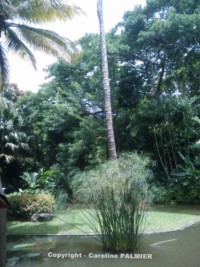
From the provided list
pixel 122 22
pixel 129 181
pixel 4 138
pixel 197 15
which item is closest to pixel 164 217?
pixel 129 181

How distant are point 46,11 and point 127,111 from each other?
7588 mm

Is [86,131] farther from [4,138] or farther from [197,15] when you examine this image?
[197,15]

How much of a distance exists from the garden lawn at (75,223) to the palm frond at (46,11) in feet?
18.4

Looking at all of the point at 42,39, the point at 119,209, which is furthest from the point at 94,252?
the point at 42,39

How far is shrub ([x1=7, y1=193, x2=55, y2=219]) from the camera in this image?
1040 cm

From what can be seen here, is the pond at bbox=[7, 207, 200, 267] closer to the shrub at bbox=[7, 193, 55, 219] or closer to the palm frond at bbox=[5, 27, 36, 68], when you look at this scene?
the shrub at bbox=[7, 193, 55, 219]

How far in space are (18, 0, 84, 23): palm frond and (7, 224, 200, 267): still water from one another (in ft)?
20.5

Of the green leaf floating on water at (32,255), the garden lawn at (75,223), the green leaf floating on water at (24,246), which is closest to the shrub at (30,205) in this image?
the garden lawn at (75,223)

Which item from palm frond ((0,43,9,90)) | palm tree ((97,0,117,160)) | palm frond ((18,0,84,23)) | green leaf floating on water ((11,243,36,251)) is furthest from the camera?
palm tree ((97,0,117,160))

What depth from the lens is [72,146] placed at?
1568 centimetres

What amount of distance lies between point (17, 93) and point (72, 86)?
5.29 meters

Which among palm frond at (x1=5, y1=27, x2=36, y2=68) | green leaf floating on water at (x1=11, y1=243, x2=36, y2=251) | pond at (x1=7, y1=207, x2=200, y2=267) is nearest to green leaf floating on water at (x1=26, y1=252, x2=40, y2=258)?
pond at (x1=7, y1=207, x2=200, y2=267)

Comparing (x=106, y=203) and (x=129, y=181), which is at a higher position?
(x=129, y=181)

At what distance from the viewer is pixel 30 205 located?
10477mm
